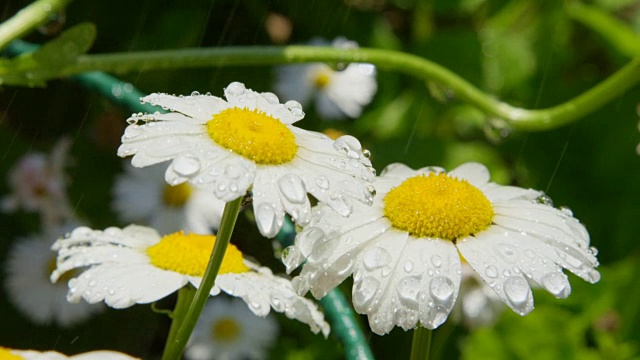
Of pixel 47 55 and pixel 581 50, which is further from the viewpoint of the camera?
pixel 581 50

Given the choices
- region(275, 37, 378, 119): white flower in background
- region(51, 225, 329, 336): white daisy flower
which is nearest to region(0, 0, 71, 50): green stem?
region(51, 225, 329, 336): white daisy flower

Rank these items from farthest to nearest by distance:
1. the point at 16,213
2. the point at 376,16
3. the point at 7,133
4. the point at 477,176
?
the point at 376,16
the point at 7,133
the point at 16,213
the point at 477,176

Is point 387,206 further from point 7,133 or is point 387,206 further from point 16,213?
point 7,133

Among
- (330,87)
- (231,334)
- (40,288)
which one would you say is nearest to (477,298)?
(231,334)

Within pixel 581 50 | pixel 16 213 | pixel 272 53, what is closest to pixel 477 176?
pixel 272 53

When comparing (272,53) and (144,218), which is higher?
(272,53)

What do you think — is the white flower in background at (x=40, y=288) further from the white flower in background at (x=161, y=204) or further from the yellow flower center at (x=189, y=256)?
the yellow flower center at (x=189, y=256)
